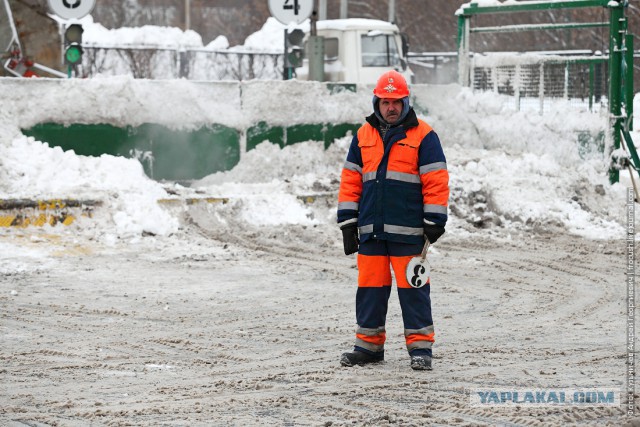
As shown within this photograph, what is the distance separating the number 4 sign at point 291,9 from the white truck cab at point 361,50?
17.7 ft

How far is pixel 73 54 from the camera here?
16125mm

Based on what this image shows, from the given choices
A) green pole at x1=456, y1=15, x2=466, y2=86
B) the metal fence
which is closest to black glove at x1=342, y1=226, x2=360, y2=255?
the metal fence

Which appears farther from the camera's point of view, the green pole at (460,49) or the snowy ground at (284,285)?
the green pole at (460,49)

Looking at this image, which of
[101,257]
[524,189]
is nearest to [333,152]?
[524,189]

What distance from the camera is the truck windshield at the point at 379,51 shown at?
24.5 meters

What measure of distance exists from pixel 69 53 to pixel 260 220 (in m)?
4.37

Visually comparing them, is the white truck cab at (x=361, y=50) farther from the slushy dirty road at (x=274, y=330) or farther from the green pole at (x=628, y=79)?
the slushy dirty road at (x=274, y=330)

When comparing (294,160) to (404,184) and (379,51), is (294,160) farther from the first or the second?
(379,51)

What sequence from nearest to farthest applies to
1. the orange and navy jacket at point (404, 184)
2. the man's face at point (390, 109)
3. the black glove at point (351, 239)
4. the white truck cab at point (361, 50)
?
the orange and navy jacket at point (404, 184) < the man's face at point (390, 109) < the black glove at point (351, 239) < the white truck cab at point (361, 50)

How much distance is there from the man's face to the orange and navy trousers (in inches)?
31.5

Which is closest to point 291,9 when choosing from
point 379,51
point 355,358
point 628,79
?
point 628,79

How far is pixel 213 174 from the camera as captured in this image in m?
15.3

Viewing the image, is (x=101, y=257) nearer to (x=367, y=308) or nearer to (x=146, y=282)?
(x=146, y=282)

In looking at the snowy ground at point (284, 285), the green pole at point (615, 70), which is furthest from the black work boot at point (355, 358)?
the green pole at point (615, 70)
